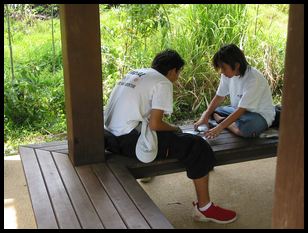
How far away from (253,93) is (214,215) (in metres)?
0.93

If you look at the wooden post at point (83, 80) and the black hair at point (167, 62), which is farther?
the black hair at point (167, 62)

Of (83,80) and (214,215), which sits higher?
(83,80)

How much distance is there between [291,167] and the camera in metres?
1.27

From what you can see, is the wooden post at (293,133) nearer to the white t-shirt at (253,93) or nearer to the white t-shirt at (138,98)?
the white t-shirt at (138,98)

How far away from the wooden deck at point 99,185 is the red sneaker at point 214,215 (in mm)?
320

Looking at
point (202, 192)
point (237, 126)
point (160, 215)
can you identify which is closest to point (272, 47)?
point (237, 126)

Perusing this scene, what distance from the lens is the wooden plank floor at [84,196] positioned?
2.09 metres

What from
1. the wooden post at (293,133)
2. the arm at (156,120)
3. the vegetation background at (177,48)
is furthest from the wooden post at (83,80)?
the vegetation background at (177,48)

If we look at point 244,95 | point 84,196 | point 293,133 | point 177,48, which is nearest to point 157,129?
point 84,196

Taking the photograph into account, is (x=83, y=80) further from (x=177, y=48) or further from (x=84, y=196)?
(x=177, y=48)

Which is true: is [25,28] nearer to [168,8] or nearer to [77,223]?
[168,8]

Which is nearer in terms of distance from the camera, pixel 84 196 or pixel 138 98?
pixel 84 196

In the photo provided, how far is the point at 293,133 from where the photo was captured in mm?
1252

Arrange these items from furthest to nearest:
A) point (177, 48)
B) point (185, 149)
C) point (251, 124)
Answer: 1. point (177, 48)
2. point (251, 124)
3. point (185, 149)
